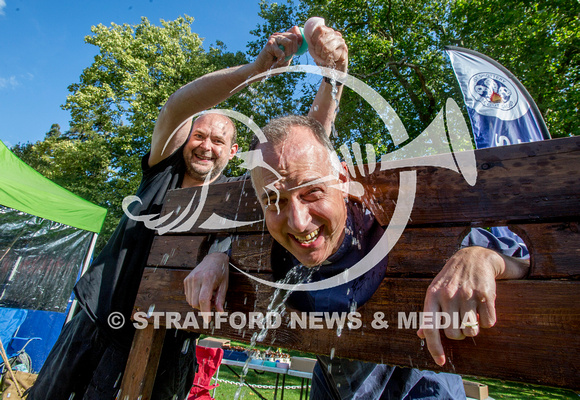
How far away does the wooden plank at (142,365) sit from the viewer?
1.91 m

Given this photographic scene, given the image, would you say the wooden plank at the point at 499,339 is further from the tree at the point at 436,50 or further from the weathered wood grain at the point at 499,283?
the tree at the point at 436,50

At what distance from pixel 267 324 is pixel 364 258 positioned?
553 mm

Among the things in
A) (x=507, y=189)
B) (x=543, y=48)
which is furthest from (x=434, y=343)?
(x=543, y=48)

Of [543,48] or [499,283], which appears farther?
[543,48]

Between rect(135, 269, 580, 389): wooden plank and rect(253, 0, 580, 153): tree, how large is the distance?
30.8ft

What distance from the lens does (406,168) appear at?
143 cm

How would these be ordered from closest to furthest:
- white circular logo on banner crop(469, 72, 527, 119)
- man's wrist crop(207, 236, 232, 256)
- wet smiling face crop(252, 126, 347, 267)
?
wet smiling face crop(252, 126, 347, 267) < man's wrist crop(207, 236, 232, 256) < white circular logo on banner crop(469, 72, 527, 119)

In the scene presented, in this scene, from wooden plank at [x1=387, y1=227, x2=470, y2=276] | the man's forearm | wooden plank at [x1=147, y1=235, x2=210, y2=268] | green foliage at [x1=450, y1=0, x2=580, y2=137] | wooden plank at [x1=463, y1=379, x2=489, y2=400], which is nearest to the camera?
wooden plank at [x1=387, y1=227, x2=470, y2=276]

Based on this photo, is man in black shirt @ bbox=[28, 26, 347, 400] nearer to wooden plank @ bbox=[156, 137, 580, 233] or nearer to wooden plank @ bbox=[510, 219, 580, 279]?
wooden plank @ bbox=[156, 137, 580, 233]

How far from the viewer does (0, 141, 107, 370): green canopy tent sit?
602 cm

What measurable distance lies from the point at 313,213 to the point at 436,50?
1281cm

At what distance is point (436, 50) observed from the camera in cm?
1198

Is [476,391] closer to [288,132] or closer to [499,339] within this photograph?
[499,339]

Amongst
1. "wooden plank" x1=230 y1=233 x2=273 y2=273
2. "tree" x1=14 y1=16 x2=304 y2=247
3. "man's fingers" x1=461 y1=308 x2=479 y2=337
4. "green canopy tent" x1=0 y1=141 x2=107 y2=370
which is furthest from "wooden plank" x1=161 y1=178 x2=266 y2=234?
"tree" x1=14 y1=16 x2=304 y2=247
